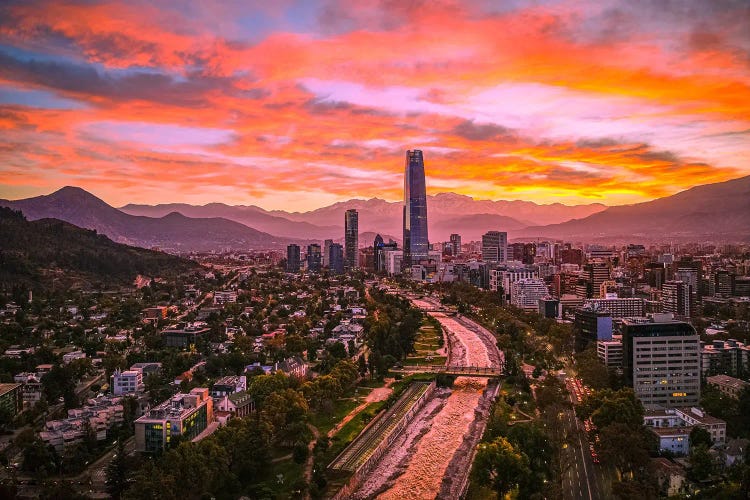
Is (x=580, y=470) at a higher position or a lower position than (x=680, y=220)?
lower

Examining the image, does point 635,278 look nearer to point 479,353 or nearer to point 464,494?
point 479,353

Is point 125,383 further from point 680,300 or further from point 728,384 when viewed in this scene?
point 680,300

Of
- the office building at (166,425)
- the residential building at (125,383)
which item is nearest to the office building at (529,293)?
the residential building at (125,383)

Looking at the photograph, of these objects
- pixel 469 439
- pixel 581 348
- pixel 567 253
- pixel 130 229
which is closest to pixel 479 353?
pixel 581 348

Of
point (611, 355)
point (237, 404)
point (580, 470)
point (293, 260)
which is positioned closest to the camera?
point (580, 470)

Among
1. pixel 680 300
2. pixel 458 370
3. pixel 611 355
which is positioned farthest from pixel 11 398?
pixel 680 300

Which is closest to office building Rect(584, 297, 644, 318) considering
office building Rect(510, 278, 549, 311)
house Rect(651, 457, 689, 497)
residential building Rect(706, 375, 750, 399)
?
office building Rect(510, 278, 549, 311)
